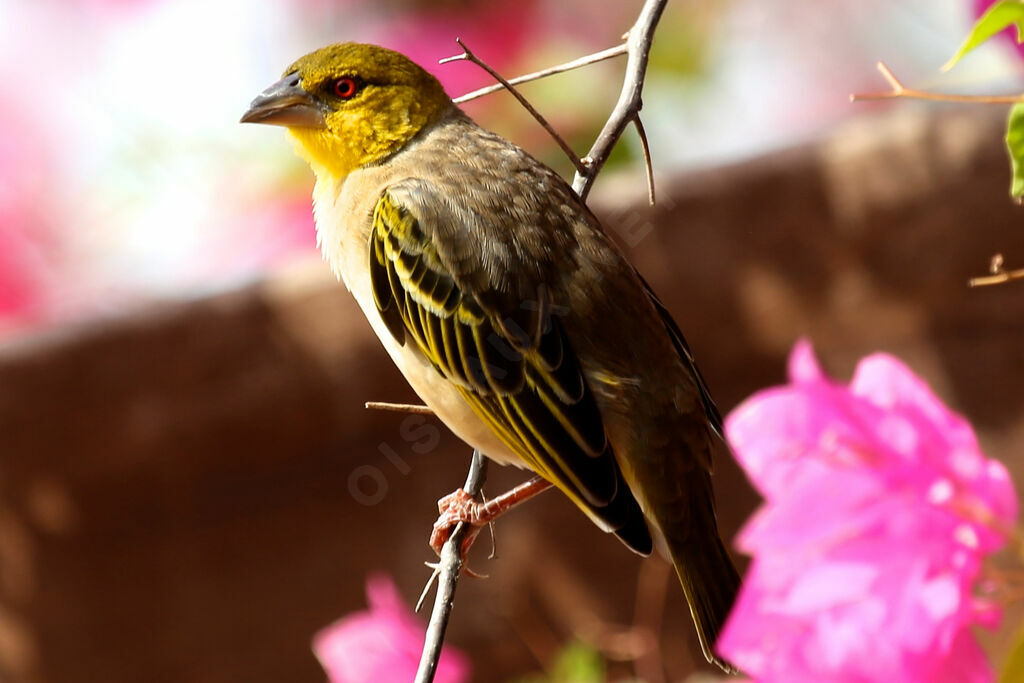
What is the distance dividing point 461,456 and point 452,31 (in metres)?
1.00

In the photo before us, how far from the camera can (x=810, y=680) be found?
2.54ft

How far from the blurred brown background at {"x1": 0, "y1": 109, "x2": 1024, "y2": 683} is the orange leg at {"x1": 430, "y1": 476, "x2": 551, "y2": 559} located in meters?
0.93

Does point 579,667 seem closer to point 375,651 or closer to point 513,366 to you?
point 375,651

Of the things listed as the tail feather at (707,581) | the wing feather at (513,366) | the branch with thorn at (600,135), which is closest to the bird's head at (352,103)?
the wing feather at (513,366)

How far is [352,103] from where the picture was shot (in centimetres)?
158

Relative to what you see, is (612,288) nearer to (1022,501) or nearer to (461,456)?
(461,456)

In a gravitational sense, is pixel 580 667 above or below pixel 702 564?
below

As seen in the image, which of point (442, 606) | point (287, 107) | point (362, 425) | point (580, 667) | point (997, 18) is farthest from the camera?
point (362, 425)

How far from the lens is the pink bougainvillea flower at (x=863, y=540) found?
0.76 m

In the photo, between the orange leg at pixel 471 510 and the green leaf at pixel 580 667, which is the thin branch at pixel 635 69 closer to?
the orange leg at pixel 471 510

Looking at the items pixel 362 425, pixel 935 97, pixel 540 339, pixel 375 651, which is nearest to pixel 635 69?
pixel 935 97

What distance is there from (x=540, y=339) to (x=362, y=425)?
3.93ft

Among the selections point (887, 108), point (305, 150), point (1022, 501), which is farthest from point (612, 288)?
point (887, 108)

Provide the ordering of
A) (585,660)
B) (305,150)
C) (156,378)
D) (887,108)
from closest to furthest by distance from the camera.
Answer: (305,150), (585,660), (156,378), (887,108)
